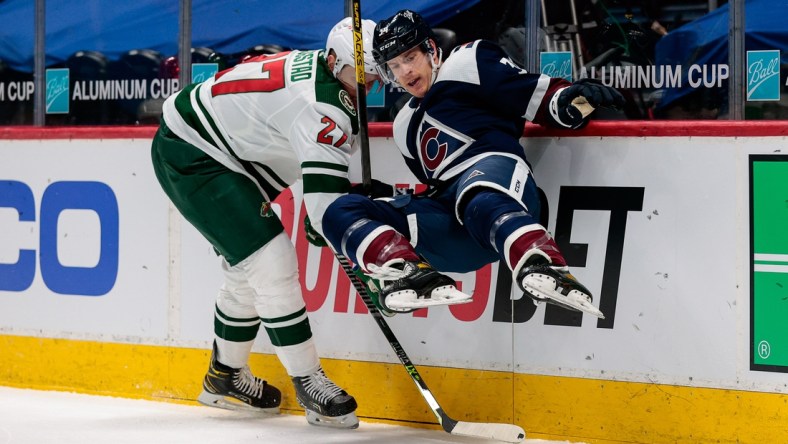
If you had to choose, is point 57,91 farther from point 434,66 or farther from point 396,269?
point 396,269

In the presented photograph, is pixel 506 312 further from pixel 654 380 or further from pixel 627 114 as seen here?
pixel 627 114

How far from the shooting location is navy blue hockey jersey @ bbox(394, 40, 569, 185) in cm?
300

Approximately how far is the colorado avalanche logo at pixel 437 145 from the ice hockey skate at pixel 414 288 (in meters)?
0.48

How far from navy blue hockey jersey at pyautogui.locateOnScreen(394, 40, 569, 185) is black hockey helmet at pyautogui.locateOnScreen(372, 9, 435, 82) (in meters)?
0.17

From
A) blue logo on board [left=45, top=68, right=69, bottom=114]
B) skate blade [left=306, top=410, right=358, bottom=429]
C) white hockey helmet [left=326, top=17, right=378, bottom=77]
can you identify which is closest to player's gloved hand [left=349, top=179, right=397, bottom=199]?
white hockey helmet [left=326, top=17, right=378, bottom=77]

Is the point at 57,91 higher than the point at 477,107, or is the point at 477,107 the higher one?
the point at 57,91

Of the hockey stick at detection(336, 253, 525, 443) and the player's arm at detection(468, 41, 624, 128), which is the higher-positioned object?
the player's arm at detection(468, 41, 624, 128)

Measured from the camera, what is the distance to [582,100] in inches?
116

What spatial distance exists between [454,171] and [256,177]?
0.64 meters

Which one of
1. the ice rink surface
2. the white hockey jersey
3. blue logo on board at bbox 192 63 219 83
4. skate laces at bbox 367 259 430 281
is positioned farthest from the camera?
blue logo on board at bbox 192 63 219 83

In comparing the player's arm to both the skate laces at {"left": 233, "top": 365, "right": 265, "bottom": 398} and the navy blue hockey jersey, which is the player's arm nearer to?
the navy blue hockey jersey

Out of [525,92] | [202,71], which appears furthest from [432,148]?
[202,71]

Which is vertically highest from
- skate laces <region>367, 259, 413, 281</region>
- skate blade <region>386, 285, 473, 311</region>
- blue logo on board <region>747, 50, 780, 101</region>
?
blue logo on board <region>747, 50, 780, 101</region>

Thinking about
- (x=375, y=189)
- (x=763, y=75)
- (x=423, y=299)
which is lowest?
(x=423, y=299)
